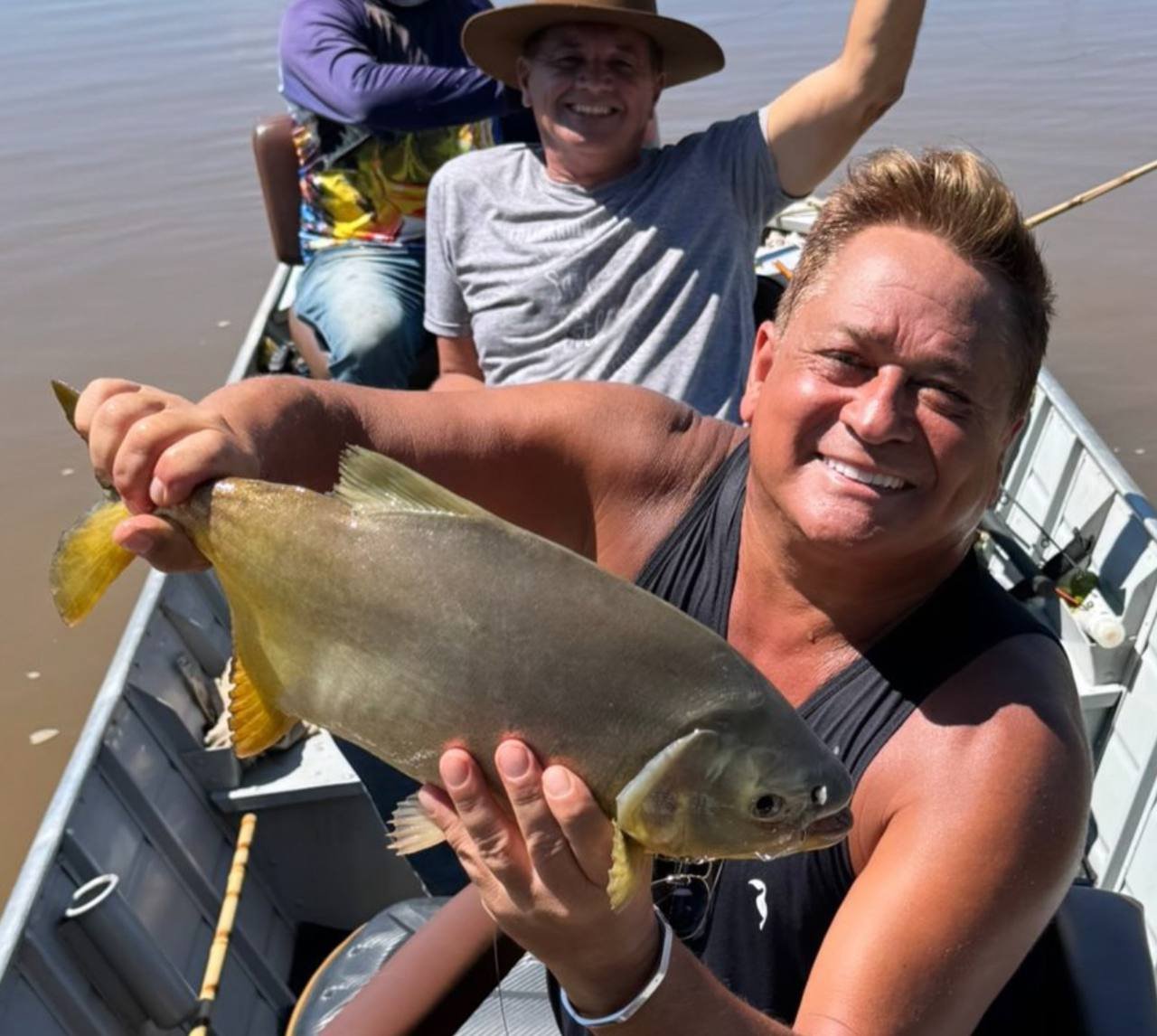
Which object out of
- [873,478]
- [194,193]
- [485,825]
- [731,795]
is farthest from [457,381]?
[194,193]

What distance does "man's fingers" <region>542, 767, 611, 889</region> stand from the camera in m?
1.62

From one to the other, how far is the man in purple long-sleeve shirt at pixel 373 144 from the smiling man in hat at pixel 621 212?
871 mm

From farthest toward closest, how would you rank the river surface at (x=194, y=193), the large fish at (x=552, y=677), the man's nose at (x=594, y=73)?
1. the river surface at (x=194, y=193)
2. the man's nose at (x=594, y=73)
3. the large fish at (x=552, y=677)

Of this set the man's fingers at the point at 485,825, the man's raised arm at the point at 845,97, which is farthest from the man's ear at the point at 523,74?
the man's fingers at the point at 485,825

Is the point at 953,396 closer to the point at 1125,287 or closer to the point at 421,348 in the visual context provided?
the point at 421,348

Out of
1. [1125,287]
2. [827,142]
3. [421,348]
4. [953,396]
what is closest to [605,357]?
[827,142]

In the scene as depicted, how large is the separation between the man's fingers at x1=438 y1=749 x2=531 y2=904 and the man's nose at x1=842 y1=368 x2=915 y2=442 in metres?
0.85

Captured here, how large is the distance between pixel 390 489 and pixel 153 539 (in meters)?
0.46

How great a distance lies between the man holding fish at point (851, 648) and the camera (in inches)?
69.5

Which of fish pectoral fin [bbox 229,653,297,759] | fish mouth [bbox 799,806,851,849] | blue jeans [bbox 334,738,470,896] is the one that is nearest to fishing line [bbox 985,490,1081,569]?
blue jeans [bbox 334,738,470,896]

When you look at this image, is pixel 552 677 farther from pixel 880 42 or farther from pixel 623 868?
pixel 880 42

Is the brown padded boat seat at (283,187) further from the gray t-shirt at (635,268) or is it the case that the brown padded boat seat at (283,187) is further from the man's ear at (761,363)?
the man's ear at (761,363)

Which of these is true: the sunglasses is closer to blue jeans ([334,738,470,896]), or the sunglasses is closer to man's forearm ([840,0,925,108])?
blue jeans ([334,738,470,896])

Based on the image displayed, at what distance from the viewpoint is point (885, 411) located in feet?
6.88
